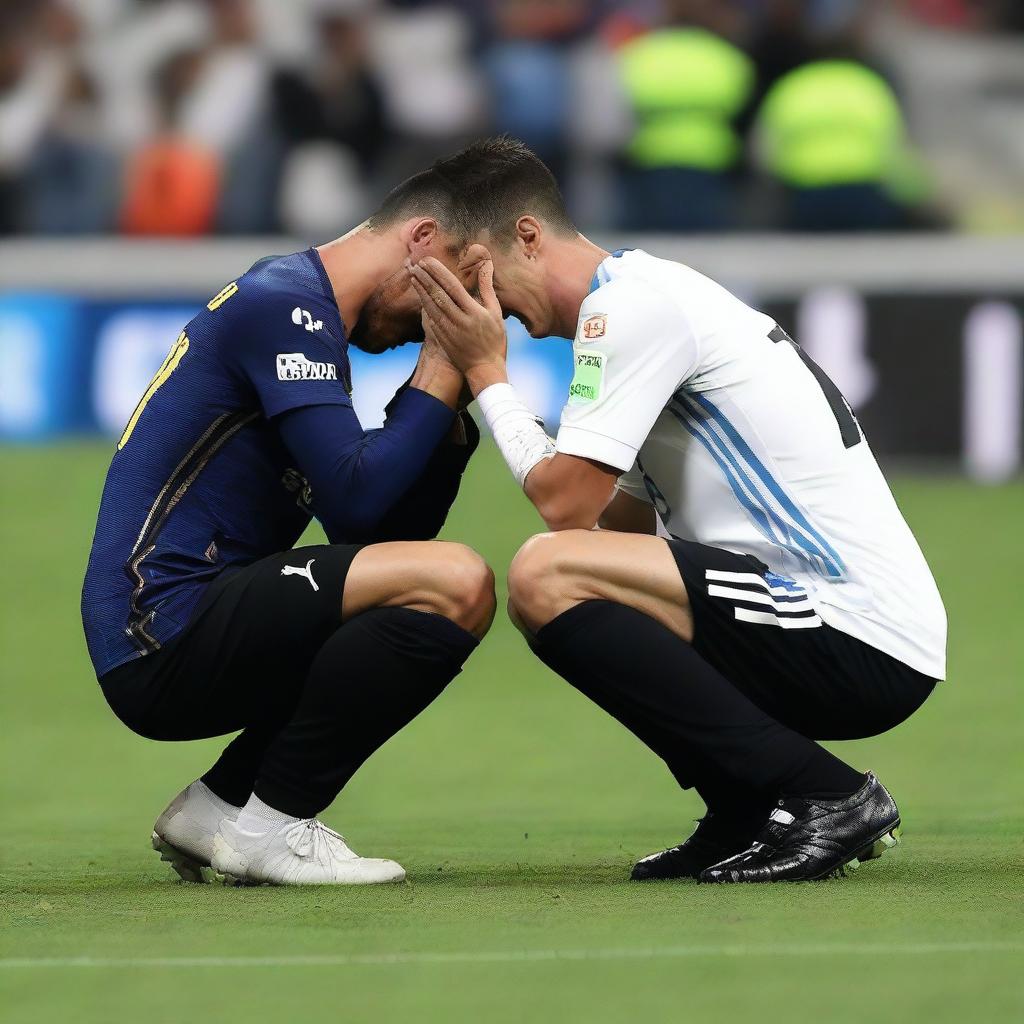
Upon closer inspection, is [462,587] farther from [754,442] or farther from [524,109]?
[524,109]

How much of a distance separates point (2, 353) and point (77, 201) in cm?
173

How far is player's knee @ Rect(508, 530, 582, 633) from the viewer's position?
179 inches

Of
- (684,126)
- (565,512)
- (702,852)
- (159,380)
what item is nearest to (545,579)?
(565,512)

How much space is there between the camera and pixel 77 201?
1381 cm

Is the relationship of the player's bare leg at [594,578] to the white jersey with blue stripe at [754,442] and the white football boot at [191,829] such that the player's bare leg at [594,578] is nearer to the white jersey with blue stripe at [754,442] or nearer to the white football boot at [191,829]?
the white jersey with blue stripe at [754,442]

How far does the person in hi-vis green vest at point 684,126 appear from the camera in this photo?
44.0 ft

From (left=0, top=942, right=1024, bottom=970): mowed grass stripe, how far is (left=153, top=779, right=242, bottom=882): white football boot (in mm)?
1061

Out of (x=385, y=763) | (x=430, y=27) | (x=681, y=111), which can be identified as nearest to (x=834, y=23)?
(x=681, y=111)

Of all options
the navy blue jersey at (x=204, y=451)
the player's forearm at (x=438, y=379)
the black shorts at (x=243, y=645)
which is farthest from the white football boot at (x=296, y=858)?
the player's forearm at (x=438, y=379)

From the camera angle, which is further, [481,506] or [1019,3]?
[1019,3]

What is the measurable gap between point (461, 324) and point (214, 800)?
1184 mm

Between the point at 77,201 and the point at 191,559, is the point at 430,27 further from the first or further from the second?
the point at 191,559

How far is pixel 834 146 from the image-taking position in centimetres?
1353

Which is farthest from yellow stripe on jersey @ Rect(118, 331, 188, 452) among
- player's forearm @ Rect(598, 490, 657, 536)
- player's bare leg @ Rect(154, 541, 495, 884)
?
player's forearm @ Rect(598, 490, 657, 536)
